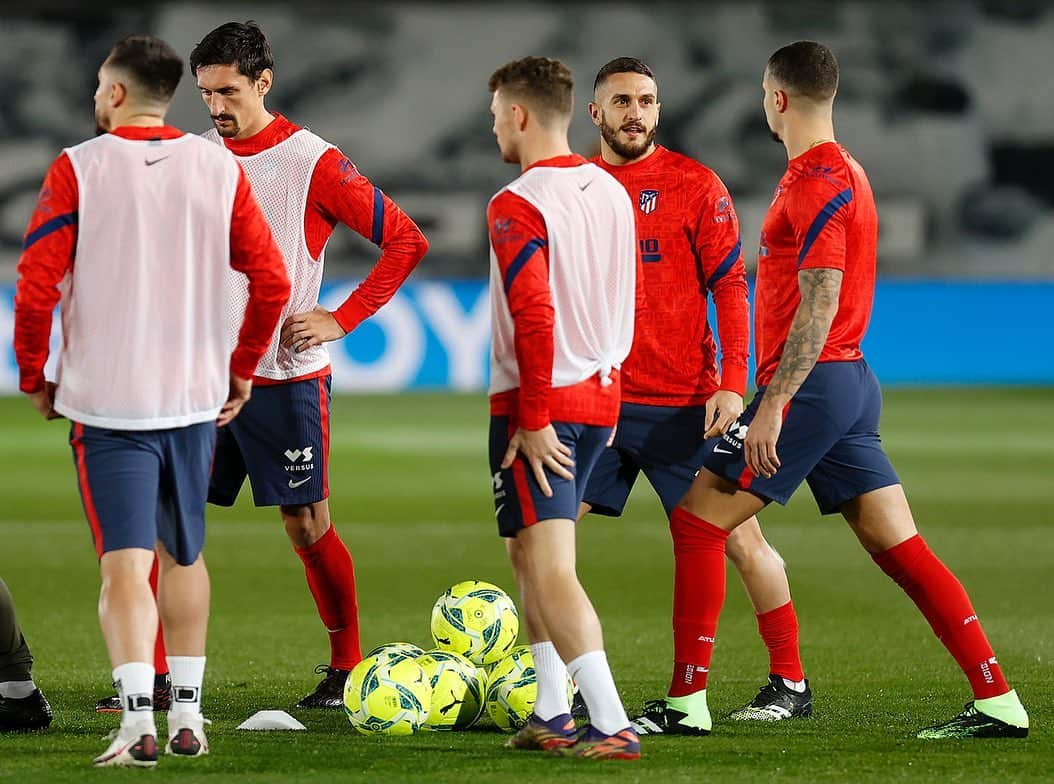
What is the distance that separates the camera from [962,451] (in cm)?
1603

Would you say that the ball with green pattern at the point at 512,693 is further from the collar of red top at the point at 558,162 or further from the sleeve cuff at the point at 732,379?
the collar of red top at the point at 558,162

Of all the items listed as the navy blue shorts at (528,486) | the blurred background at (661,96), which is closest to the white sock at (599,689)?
the navy blue shorts at (528,486)

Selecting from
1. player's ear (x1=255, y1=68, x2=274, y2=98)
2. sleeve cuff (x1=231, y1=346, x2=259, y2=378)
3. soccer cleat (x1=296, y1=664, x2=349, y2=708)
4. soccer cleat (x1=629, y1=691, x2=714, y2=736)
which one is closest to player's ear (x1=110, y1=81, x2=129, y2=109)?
sleeve cuff (x1=231, y1=346, x2=259, y2=378)

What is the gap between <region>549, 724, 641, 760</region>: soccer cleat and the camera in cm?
464

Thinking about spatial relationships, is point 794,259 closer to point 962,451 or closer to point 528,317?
point 528,317

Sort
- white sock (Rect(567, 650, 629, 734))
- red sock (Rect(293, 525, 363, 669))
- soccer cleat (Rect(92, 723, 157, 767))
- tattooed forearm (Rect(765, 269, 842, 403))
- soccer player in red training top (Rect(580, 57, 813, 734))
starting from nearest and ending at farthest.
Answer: soccer cleat (Rect(92, 723, 157, 767))
white sock (Rect(567, 650, 629, 734))
tattooed forearm (Rect(765, 269, 842, 403))
soccer player in red training top (Rect(580, 57, 813, 734))
red sock (Rect(293, 525, 363, 669))

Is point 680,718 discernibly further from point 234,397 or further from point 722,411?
point 234,397

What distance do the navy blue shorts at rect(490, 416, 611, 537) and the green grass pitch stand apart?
694 millimetres

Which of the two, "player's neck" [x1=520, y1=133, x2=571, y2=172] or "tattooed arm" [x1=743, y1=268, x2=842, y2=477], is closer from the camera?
"player's neck" [x1=520, y1=133, x2=571, y2=172]

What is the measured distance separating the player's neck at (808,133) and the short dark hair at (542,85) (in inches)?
33.2

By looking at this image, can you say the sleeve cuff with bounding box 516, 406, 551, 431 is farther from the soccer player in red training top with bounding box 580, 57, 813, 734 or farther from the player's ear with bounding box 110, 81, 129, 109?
the player's ear with bounding box 110, 81, 129, 109

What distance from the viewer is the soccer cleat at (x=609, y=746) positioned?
464 centimetres

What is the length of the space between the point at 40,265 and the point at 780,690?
2799mm

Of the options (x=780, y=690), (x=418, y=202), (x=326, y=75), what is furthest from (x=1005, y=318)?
(x=780, y=690)
